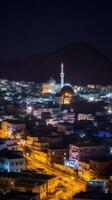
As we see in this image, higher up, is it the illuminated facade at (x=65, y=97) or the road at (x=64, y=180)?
the illuminated facade at (x=65, y=97)

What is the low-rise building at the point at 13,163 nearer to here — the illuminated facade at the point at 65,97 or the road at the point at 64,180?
the road at the point at 64,180

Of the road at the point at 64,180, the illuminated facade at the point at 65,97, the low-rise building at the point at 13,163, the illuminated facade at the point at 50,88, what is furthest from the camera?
the illuminated facade at the point at 50,88

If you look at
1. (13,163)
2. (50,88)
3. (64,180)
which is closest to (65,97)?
(50,88)

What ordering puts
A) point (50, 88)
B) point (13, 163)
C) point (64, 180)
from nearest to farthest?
point (64, 180) < point (13, 163) < point (50, 88)

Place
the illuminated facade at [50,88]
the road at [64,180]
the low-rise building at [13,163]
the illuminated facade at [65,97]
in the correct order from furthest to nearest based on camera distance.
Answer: the illuminated facade at [50,88]
the illuminated facade at [65,97]
the low-rise building at [13,163]
the road at [64,180]

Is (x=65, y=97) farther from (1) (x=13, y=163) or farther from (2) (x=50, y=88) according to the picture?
(1) (x=13, y=163)

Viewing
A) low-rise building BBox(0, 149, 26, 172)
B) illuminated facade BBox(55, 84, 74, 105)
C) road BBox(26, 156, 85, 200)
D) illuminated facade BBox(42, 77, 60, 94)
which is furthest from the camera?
illuminated facade BBox(42, 77, 60, 94)

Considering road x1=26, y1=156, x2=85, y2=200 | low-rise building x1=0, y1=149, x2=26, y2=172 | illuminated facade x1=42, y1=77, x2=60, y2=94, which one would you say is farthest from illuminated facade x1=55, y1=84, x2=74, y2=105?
low-rise building x1=0, y1=149, x2=26, y2=172

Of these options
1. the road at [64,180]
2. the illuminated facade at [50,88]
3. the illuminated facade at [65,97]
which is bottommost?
the road at [64,180]

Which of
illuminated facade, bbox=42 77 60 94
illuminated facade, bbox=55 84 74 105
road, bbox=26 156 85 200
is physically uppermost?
illuminated facade, bbox=42 77 60 94

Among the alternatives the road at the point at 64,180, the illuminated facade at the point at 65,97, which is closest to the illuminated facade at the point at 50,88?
the illuminated facade at the point at 65,97

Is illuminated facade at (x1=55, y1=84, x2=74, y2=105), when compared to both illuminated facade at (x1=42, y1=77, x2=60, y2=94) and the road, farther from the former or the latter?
the road

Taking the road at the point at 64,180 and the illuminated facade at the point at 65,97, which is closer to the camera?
the road at the point at 64,180
